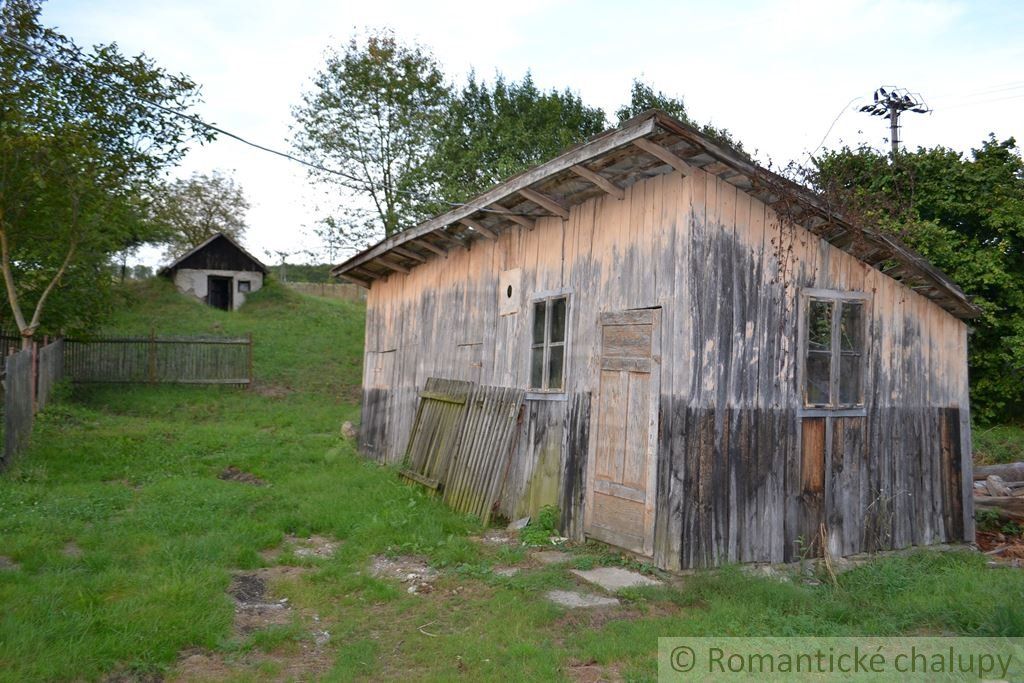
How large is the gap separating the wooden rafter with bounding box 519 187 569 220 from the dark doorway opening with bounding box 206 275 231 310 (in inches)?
1067

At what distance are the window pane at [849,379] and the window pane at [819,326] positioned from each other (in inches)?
11.5

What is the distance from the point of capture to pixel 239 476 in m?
11.5

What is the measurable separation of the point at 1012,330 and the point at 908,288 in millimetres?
10495

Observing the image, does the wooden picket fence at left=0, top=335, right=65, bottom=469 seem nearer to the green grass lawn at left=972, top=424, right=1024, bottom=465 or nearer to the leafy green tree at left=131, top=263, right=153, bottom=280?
the green grass lawn at left=972, top=424, right=1024, bottom=465

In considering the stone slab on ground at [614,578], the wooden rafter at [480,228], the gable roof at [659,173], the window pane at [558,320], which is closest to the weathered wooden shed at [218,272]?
the wooden rafter at [480,228]

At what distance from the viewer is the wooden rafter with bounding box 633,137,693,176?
638 centimetres

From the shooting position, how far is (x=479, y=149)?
24516 millimetres

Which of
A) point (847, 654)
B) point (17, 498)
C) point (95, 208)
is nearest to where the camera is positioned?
point (847, 654)

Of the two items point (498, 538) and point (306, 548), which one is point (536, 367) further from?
point (306, 548)

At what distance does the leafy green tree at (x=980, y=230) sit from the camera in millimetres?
15750

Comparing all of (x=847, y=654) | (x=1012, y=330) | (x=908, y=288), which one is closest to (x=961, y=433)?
(x=908, y=288)

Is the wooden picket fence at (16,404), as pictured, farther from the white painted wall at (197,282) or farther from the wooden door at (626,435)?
the white painted wall at (197,282)

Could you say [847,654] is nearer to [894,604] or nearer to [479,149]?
[894,604]

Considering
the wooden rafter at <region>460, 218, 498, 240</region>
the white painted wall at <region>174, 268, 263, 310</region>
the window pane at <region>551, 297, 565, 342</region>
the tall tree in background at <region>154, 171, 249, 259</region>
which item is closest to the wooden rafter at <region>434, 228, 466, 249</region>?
the wooden rafter at <region>460, 218, 498, 240</region>
